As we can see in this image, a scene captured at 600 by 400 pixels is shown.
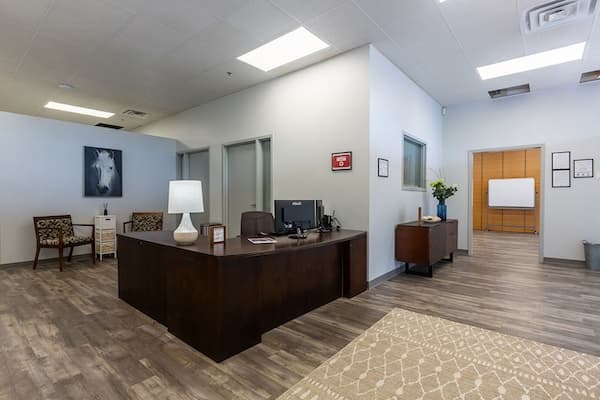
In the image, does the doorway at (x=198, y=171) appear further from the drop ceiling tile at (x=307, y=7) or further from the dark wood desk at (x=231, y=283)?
the drop ceiling tile at (x=307, y=7)

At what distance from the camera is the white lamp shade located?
259cm

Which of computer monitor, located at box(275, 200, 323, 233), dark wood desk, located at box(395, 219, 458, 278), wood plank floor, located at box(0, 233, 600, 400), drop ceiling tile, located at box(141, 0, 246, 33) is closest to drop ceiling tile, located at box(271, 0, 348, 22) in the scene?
drop ceiling tile, located at box(141, 0, 246, 33)

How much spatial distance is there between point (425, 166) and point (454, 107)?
1.80m

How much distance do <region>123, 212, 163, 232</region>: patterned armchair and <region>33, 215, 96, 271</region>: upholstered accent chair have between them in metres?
0.72

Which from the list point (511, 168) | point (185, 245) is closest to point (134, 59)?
point (185, 245)

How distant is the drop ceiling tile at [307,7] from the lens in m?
2.96

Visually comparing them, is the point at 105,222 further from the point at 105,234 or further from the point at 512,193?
the point at 512,193

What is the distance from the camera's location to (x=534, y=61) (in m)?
4.27

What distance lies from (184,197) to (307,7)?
2318 mm

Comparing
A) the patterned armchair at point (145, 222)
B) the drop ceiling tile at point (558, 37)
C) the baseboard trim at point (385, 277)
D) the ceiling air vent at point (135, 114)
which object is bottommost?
the baseboard trim at point (385, 277)

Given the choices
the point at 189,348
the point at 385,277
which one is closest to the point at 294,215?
the point at 189,348

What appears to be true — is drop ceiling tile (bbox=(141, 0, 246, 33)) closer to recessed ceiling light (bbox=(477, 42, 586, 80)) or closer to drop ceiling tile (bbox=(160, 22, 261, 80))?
drop ceiling tile (bbox=(160, 22, 261, 80))

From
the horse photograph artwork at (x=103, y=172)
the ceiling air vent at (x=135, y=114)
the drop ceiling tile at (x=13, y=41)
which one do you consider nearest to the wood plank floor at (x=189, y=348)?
the horse photograph artwork at (x=103, y=172)

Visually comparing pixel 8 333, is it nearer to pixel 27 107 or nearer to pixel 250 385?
pixel 250 385
